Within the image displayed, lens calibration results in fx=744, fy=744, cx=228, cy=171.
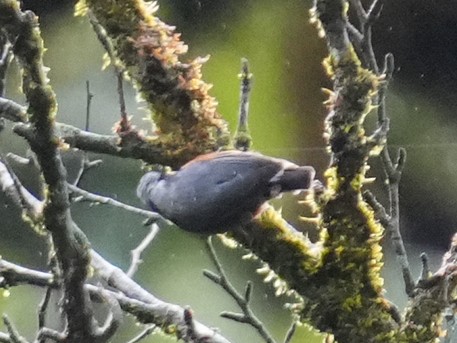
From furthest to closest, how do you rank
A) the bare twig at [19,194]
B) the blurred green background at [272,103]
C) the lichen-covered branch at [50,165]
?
the blurred green background at [272,103], the bare twig at [19,194], the lichen-covered branch at [50,165]

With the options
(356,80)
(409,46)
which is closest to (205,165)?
(356,80)

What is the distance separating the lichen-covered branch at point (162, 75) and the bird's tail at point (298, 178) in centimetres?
9

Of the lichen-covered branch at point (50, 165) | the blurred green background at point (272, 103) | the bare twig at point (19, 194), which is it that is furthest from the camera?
the blurred green background at point (272, 103)

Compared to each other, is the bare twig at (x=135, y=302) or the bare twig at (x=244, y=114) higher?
the bare twig at (x=244, y=114)

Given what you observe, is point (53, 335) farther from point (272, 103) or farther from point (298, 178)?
point (272, 103)

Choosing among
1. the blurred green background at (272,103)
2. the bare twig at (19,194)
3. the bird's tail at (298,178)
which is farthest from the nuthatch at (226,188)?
the blurred green background at (272,103)

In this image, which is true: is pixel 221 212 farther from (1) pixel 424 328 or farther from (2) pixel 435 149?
(2) pixel 435 149

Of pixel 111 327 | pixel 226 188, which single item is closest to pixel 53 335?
pixel 111 327

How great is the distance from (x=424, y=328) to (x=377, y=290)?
0.05 metres

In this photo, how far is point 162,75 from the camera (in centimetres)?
72

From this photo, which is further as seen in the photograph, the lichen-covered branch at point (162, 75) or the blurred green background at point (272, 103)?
the blurred green background at point (272, 103)

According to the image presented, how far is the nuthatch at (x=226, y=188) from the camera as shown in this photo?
66 centimetres

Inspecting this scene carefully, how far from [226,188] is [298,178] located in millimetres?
65

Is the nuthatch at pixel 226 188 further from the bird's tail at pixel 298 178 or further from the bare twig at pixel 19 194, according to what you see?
the bare twig at pixel 19 194
